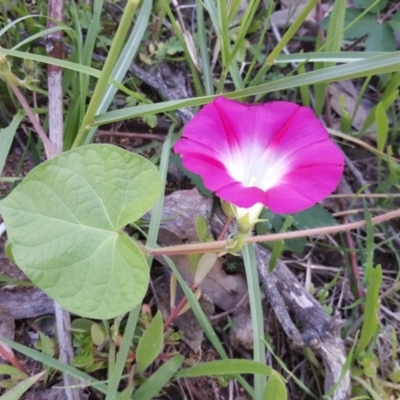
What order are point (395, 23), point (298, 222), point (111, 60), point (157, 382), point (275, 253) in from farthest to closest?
point (395, 23)
point (298, 222)
point (275, 253)
point (157, 382)
point (111, 60)

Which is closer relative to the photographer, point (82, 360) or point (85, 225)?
point (85, 225)

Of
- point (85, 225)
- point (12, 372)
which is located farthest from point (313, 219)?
point (12, 372)

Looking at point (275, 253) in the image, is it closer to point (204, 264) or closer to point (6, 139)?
point (204, 264)

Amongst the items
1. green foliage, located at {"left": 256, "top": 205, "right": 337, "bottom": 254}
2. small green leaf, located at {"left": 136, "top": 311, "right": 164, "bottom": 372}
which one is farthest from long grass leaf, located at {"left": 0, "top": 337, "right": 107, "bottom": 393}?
green foliage, located at {"left": 256, "top": 205, "right": 337, "bottom": 254}

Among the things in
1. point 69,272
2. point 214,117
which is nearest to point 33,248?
point 69,272

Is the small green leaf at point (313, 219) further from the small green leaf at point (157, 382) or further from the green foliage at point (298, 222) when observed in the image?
the small green leaf at point (157, 382)

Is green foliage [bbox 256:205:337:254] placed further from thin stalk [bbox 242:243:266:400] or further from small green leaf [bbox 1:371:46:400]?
small green leaf [bbox 1:371:46:400]
